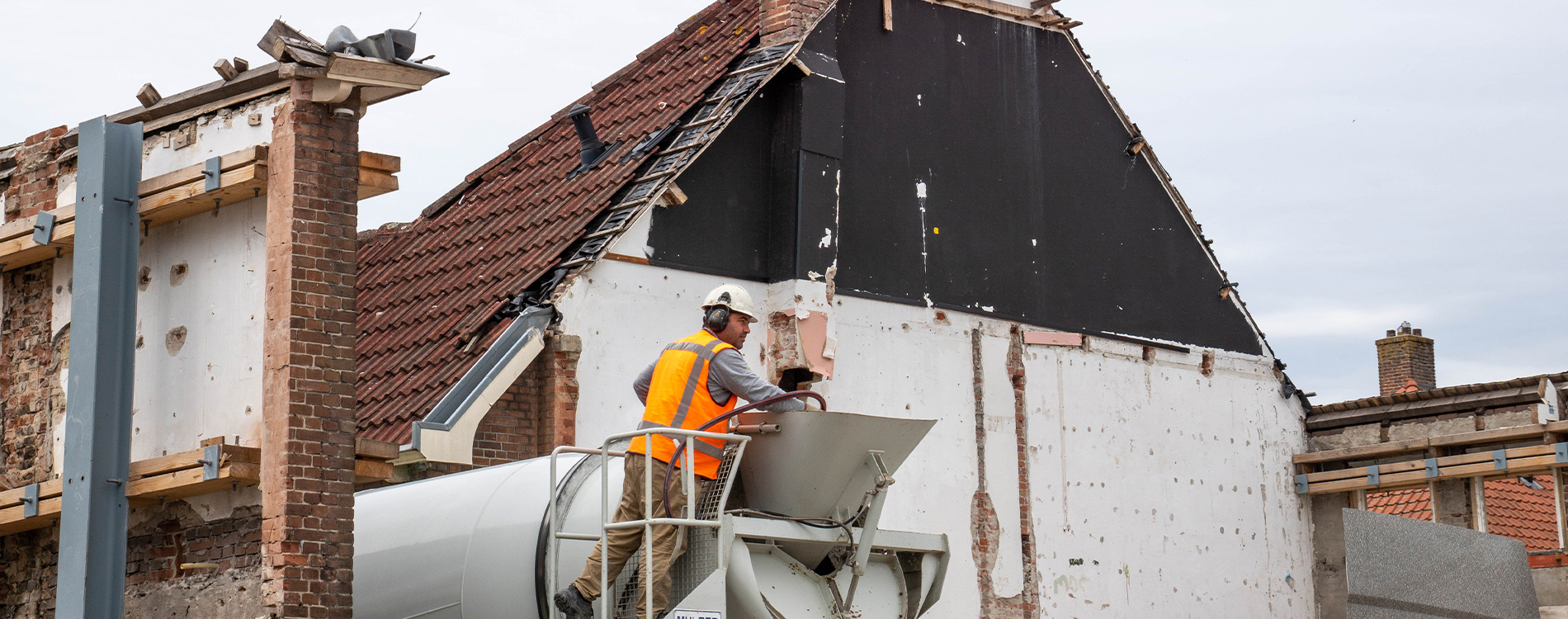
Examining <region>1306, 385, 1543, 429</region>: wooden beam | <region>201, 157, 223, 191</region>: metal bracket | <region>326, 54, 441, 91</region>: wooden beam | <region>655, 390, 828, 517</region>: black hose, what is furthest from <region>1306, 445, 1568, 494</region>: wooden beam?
<region>201, 157, 223, 191</region>: metal bracket

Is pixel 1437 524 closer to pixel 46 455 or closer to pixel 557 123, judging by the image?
pixel 557 123

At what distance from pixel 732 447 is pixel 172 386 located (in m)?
4.13

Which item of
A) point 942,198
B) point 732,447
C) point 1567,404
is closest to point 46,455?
point 732,447

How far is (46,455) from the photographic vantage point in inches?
420

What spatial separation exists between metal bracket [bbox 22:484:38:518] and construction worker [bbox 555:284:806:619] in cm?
408

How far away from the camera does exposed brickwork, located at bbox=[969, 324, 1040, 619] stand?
1603cm

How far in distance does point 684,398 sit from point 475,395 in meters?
4.61

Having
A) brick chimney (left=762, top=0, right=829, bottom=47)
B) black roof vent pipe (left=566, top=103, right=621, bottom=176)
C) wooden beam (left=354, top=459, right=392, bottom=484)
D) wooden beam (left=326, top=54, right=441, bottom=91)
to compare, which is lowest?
wooden beam (left=354, top=459, right=392, bottom=484)

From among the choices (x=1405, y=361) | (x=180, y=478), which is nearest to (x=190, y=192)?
(x=180, y=478)

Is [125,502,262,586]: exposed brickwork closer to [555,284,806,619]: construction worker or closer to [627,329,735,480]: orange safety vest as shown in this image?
[555,284,806,619]: construction worker

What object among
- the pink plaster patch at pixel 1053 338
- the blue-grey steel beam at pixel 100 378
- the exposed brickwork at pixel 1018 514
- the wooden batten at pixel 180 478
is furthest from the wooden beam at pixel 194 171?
the pink plaster patch at pixel 1053 338

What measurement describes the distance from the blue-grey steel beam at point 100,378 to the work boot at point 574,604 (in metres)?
3.36

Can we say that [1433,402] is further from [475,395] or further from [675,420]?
[675,420]

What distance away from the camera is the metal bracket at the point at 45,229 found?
34.7 ft
